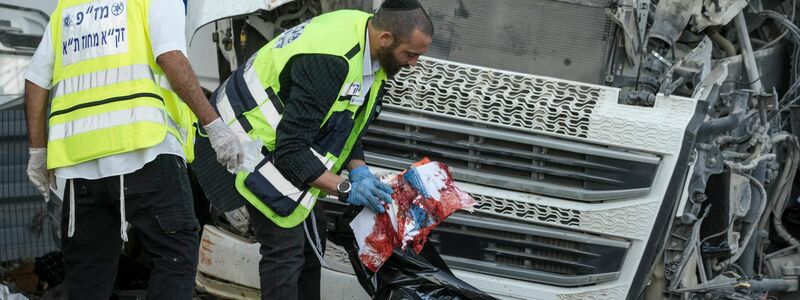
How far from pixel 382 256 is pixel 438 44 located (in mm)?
1322

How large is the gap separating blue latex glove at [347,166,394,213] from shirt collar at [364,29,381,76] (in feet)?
1.28

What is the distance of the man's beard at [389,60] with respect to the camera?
4.50 meters

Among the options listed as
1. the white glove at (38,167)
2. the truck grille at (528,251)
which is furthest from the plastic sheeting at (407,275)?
the white glove at (38,167)

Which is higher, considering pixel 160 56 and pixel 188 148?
pixel 160 56

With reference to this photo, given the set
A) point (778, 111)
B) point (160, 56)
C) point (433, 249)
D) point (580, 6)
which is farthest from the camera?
point (778, 111)

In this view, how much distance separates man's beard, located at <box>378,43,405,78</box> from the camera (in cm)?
450

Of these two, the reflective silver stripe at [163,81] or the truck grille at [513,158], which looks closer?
the reflective silver stripe at [163,81]

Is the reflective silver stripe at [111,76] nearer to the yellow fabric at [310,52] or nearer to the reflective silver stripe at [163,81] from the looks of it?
the reflective silver stripe at [163,81]

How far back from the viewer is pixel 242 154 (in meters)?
4.30

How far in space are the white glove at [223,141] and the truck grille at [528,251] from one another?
1.40 meters

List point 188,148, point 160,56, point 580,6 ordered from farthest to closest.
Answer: point 580,6, point 188,148, point 160,56

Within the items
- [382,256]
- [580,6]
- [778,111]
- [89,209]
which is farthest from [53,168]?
[778,111]

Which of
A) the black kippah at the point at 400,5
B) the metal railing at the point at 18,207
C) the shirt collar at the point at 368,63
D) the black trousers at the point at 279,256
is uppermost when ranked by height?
the black kippah at the point at 400,5

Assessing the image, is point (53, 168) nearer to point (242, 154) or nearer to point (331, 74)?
point (242, 154)
